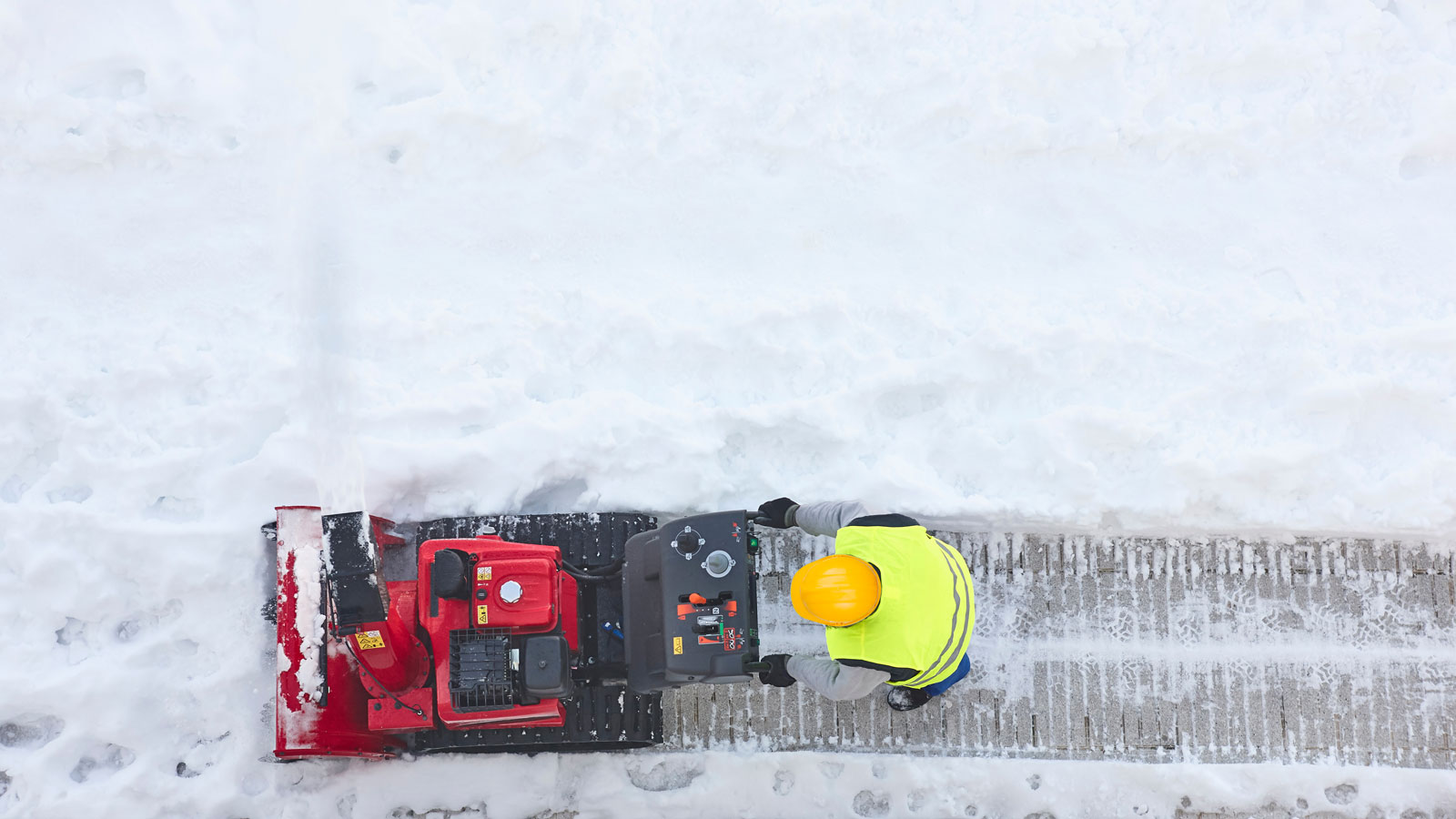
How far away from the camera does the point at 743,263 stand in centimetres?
565

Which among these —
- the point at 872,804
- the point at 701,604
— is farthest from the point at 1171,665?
the point at 701,604

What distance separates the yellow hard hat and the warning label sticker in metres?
1.80

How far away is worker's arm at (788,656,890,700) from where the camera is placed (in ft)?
14.5

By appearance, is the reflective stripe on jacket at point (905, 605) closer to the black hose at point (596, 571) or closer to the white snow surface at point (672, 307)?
the white snow surface at point (672, 307)

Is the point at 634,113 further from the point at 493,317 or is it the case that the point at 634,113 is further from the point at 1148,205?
the point at 1148,205

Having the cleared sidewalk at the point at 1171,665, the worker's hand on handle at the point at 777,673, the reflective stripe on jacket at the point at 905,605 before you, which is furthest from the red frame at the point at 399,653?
the reflective stripe on jacket at the point at 905,605

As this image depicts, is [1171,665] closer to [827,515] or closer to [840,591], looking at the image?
[827,515]

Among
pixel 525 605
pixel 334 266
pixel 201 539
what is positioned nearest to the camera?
pixel 525 605

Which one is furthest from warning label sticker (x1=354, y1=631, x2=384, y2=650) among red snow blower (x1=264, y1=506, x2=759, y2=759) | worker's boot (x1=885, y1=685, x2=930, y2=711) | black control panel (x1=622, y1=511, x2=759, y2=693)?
worker's boot (x1=885, y1=685, x2=930, y2=711)

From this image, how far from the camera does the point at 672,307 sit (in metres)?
5.53

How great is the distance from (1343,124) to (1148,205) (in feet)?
3.96

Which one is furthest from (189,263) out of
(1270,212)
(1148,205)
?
(1270,212)

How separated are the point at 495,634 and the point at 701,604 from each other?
0.92m

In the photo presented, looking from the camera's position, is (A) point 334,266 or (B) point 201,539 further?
(A) point 334,266
